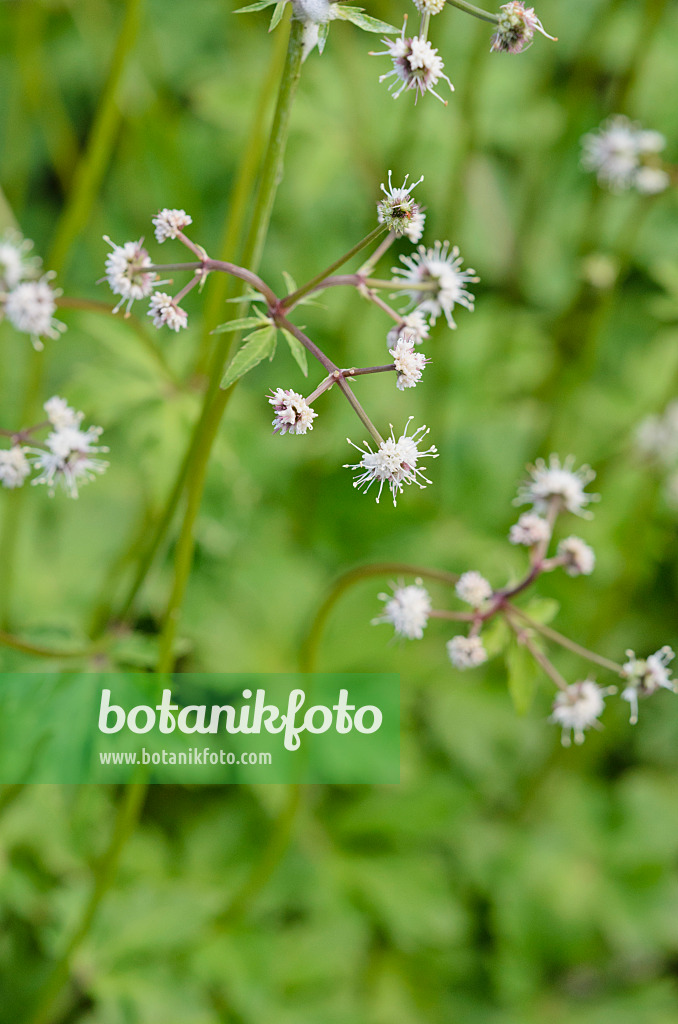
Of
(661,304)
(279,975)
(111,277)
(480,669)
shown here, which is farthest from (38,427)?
(480,669)

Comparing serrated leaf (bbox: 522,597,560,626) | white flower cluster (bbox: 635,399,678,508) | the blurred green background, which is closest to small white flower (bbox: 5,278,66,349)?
the blurred green background

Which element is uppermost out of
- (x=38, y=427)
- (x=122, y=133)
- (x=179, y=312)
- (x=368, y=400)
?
(x=122, y=133)

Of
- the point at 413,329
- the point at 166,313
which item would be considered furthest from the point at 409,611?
the point at 166,313

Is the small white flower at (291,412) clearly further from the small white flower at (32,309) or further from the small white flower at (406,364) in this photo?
the small white flower at (32,309)

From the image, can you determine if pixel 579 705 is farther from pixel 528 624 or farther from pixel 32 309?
pixel 32 309

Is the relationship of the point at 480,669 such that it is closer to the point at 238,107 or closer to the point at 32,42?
the point at 238,107

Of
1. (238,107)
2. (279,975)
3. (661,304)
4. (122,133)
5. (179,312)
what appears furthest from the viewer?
(122,133)

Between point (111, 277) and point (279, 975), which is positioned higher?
point (111, 277)
